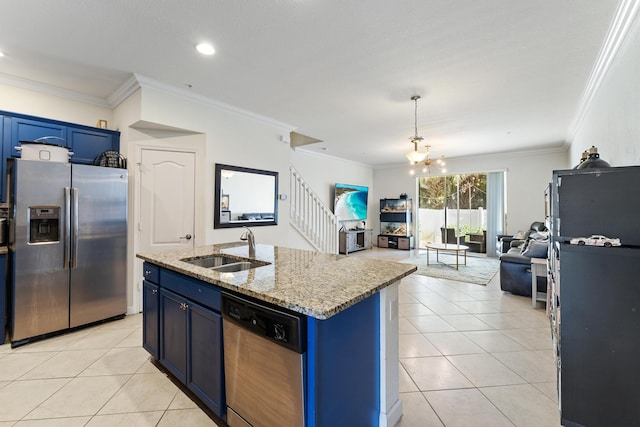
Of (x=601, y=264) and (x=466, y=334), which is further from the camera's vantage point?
(x=466, y=334)

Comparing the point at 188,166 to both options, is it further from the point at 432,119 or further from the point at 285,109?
the point at 432,119

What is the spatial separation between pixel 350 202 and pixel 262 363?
7310 millimetres

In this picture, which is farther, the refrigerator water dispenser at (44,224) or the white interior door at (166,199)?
the white interior door at (166,199)

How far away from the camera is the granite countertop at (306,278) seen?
1225 millimetres

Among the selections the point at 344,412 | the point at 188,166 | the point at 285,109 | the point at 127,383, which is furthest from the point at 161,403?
the point at 285,109

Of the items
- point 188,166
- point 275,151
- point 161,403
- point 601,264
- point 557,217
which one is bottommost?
point 161,403

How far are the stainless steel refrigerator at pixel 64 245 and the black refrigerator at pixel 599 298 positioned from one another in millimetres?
4134

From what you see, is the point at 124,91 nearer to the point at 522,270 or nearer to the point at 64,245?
the point at 64,245

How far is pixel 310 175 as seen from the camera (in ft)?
24.4

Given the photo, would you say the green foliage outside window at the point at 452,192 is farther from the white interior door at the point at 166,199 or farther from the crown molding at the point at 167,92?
the white interior door at the point at 166,199

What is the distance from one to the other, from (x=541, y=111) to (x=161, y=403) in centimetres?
571

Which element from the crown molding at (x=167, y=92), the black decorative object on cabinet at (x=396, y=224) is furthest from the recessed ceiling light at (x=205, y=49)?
→ the black decorative object on cabinet at (x=396, y=224)

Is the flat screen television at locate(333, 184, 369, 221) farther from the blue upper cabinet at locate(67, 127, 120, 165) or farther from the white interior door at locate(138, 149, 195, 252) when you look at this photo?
the blue upper cabinet at locate(67, 127, 120, 165)

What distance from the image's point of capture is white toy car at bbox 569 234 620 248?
150cm
